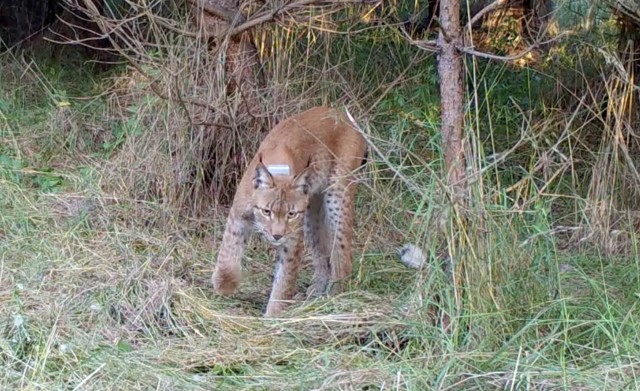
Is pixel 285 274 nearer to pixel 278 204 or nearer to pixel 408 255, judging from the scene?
pixel 278 204

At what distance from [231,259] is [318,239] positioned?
2.26ft

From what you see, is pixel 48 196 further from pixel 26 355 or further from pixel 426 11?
pixel 426 11

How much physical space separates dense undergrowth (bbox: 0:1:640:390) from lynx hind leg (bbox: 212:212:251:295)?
0.08m

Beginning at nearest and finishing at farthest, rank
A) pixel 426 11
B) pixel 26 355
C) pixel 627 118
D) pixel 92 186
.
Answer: pixel 26 355
pixel 627 118
pixel 92 186
pixel 426 11

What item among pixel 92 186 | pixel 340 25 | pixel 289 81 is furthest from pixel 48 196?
pixel 340 25

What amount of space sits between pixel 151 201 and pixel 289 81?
3.82 ft

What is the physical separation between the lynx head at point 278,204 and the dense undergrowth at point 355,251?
38cm

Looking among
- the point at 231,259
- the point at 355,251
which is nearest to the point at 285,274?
the point at 231,259

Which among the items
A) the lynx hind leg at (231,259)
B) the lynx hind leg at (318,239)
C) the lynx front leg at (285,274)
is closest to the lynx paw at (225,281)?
A: the lynx hind leg at (231,259)

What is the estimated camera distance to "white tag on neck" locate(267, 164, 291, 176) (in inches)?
215

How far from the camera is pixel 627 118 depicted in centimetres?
613

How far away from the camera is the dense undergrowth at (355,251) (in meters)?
4.06

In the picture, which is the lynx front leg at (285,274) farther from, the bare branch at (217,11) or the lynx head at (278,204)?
the bare branch at (217,11)

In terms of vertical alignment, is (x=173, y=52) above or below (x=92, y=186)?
above
